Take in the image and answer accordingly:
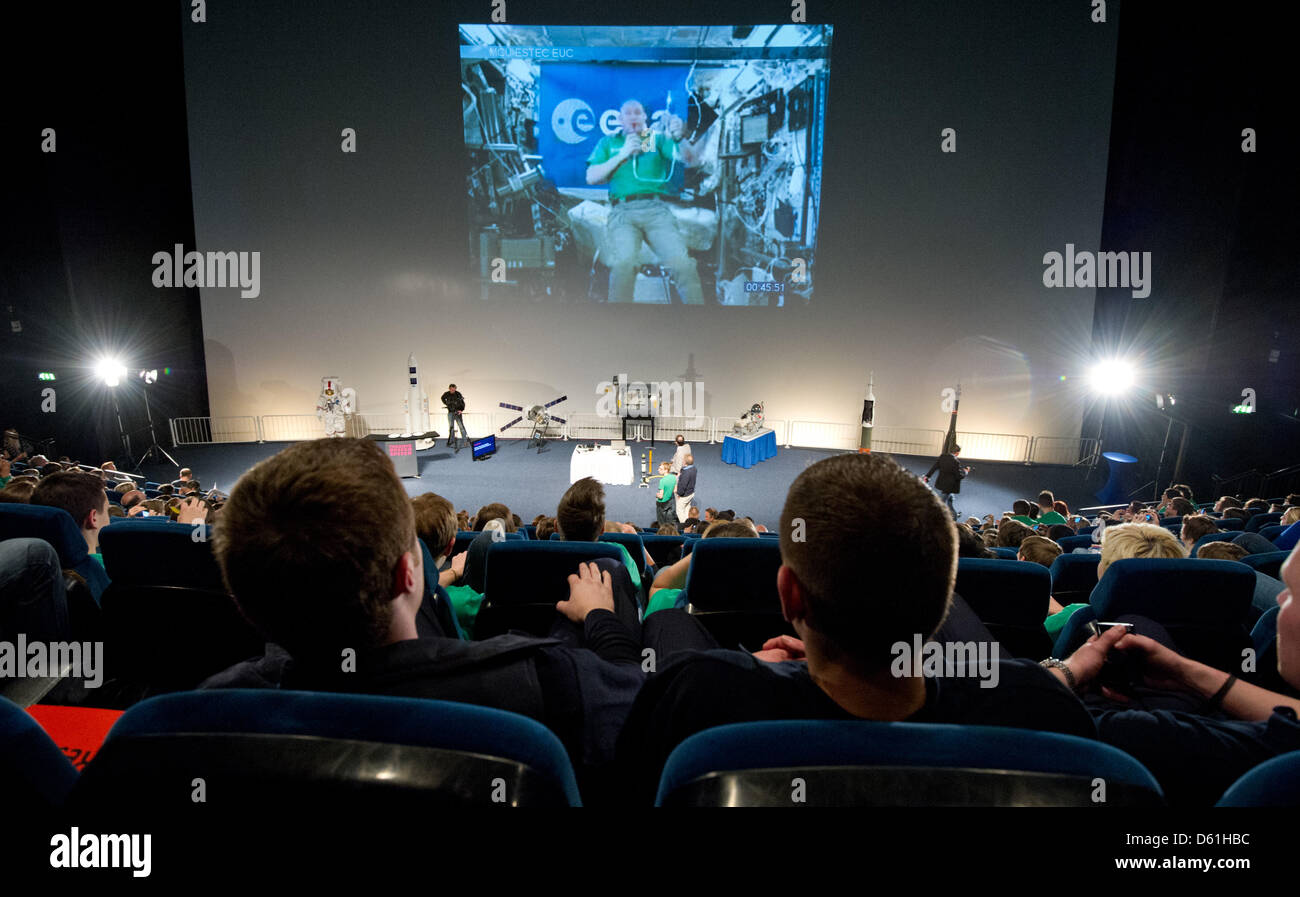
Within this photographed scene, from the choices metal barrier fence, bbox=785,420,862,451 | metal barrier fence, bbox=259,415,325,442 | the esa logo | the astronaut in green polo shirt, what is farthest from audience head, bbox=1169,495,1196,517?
metal barrier fence, bbox=259,415,325,442

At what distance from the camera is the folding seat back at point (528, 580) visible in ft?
9.64

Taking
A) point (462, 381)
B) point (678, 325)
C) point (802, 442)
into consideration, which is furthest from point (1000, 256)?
point (462, 381)

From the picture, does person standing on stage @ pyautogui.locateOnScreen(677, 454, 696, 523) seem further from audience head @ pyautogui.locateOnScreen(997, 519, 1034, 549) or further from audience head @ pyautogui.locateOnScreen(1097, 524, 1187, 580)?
audience head @ pyautogui.locateOnScreen(1097, 524, 1187, 580)

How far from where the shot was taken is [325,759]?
0.84 m

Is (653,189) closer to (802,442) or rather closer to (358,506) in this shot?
(802,442)

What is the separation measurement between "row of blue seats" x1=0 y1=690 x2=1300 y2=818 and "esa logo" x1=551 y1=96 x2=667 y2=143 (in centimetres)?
1396

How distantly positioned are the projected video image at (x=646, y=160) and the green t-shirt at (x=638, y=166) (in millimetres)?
24

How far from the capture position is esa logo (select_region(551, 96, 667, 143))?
12758 millimetres

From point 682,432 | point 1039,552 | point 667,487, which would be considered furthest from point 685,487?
point 1039,552

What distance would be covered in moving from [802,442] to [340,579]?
14.1 metres

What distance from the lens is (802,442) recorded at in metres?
14.6

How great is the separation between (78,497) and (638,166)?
12.0 metres

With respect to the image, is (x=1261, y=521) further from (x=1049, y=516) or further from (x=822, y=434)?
(x=822, y=434)

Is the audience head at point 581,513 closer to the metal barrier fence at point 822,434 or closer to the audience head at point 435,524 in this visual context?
the audience head at point 435,524
